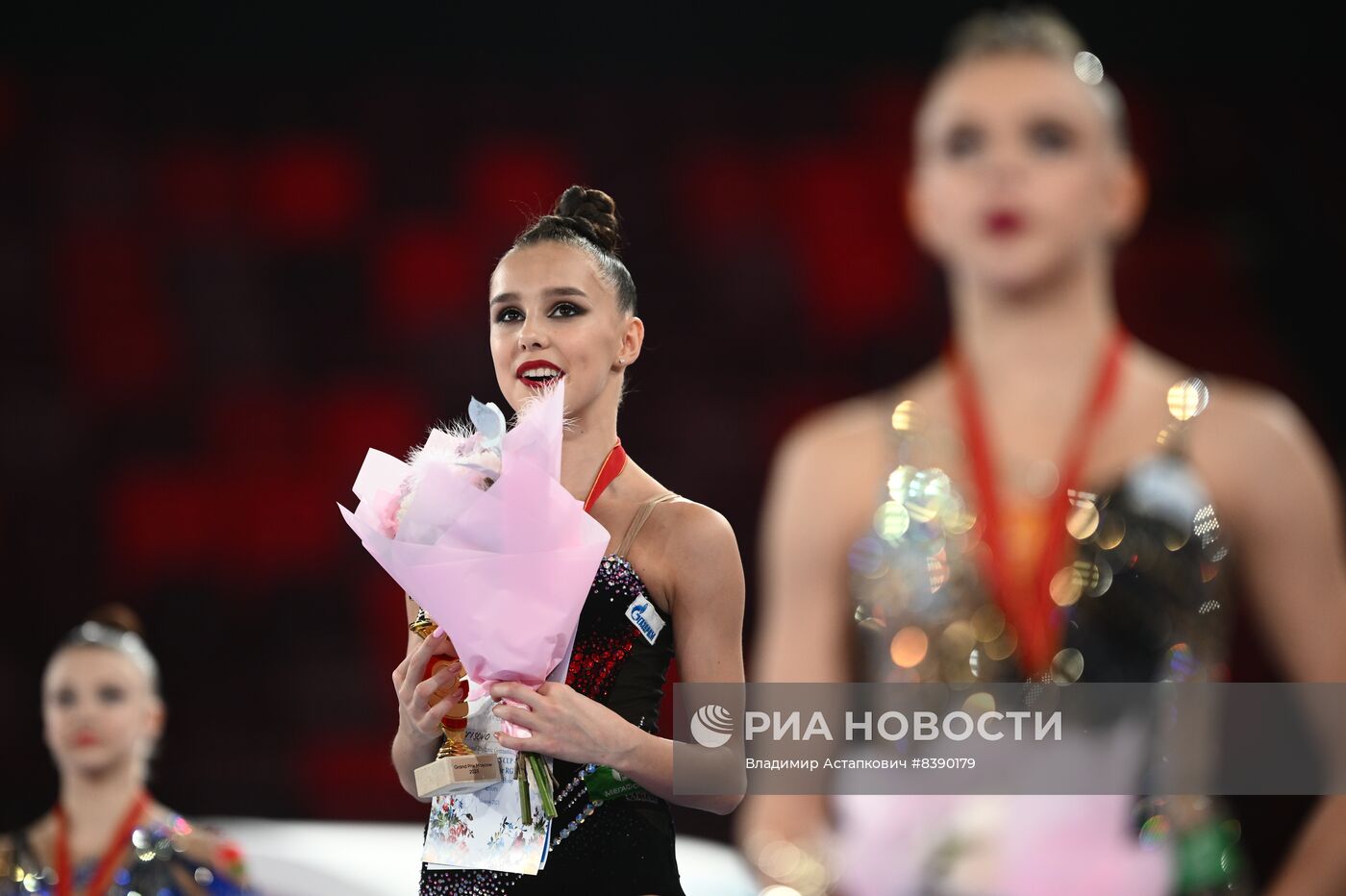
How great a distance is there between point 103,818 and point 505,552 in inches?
65.6

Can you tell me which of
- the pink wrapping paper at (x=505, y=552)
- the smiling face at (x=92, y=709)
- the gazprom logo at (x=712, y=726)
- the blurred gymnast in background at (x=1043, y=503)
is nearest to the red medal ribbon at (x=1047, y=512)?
the blurred gymnast in background at (x=1043, y=503)

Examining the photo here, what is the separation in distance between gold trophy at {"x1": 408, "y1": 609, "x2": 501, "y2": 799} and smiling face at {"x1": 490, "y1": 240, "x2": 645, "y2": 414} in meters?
0.24

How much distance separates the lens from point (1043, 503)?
145cm

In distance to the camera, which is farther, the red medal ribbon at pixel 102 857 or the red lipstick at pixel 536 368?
the red medal ribbon at pixel 102 857

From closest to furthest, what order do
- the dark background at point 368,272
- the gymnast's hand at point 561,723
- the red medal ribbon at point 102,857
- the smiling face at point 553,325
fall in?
1. the gymnast's hand at point 561,723
2. the smiling face at point 553,325
3. the red medal ribbon at point 102,857
4. the dark background at point 368,272

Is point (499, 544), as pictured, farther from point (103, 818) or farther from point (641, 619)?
point (103, 818)

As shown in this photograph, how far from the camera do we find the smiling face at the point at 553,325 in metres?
1.40

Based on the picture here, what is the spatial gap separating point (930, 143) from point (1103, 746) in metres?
Answer: 0.59

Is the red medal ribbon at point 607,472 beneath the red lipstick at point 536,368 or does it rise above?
beneath

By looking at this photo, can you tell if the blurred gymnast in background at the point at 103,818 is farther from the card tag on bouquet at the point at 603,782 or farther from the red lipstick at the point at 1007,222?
the red lipstick at the point at 1007,222

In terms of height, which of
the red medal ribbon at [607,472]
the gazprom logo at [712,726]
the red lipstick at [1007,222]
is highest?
the red lipstick at [1007,222]

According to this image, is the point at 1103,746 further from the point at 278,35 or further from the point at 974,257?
the point at 278,35

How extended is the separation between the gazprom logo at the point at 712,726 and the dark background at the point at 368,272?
311 cm

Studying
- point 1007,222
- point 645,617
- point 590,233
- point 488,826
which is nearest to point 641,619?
point 645,617
